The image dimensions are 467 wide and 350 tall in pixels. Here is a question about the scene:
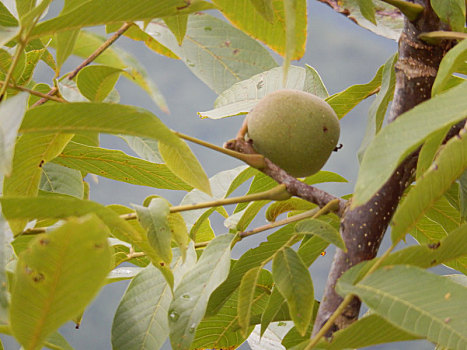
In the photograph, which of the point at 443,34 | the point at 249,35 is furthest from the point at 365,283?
the point at 249,35

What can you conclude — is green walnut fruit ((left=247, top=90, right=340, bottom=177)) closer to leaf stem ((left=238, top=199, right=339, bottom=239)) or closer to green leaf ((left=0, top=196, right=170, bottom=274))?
leaf stem ((left=238, top=199, right=339, bottom=239))

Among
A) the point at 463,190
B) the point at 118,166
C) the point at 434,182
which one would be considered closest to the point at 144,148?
the point at 118,166

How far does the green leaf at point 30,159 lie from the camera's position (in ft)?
2.29

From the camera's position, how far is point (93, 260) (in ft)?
1.31

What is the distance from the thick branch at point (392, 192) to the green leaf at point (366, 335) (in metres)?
0.14

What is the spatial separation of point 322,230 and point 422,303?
16 centimetres

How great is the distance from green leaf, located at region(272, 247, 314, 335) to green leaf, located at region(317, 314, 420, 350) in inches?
3.0

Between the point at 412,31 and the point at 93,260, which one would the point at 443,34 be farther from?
the point at 93,260

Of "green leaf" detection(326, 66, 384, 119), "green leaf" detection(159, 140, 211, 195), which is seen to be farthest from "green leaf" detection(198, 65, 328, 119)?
"green leaf" detection(159, 140, 211, 195)

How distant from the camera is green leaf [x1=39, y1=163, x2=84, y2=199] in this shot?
103 centimetres

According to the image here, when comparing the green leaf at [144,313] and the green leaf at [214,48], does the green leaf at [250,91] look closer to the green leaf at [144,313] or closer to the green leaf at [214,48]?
the green leaf at [214,48]

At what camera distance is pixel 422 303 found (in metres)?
0.48

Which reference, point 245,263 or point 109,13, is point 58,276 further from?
point 245,263

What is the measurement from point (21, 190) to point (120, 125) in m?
0.26
